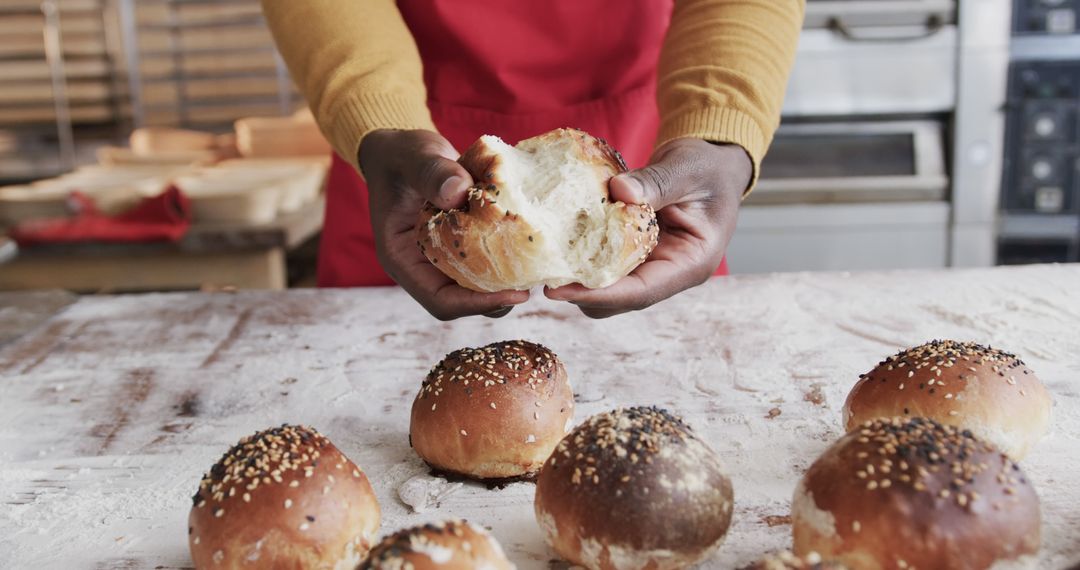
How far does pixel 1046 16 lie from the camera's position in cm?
422

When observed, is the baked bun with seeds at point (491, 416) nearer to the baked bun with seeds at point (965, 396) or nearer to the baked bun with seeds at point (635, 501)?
the baked bun with seeds at point (635, 501)

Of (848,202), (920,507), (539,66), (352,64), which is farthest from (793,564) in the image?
(848,202)

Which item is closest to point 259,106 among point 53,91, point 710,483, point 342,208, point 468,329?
point 53,91

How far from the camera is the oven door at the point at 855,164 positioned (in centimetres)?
441

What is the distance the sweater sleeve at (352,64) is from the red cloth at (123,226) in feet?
6.50

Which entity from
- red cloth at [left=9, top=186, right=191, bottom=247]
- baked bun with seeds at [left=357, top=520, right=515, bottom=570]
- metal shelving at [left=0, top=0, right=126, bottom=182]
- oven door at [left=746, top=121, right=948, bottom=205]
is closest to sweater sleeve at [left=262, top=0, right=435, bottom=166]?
baked bun with seeds at [left=357, top=520, right=515, bottom=570]

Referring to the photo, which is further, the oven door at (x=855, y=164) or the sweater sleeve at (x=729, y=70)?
the oven door at (x=855, y=164)

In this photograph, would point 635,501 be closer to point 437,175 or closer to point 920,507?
point 920,507

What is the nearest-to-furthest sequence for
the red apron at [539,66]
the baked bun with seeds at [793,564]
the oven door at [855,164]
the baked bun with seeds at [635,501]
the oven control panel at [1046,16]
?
the baked bun with seeds at [793,564]
the baked bun with seeds at [635,501]
the red apron at [539,66]
the oven control panel at [1046,16]
the oven door at [855,164]

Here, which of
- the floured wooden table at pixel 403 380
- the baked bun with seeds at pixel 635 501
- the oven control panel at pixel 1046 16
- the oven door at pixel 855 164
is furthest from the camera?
the oven door at pixel 855 164

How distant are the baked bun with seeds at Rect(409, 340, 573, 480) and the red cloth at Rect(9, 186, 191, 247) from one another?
2724 mm

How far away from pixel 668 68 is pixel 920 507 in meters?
1.30

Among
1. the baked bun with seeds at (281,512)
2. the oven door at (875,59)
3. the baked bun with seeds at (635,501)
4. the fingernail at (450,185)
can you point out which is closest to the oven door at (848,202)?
the oven door at (875,59)

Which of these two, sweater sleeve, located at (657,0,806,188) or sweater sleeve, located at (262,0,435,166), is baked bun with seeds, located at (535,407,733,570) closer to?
sweater sleeve, located at (657,0,806,188)
